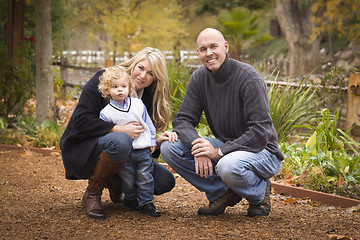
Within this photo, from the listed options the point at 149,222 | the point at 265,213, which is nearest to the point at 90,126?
the point at 149,222

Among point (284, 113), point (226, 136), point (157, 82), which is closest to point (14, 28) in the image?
point (284, 113)

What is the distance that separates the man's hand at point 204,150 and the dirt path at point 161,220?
1.56 ft

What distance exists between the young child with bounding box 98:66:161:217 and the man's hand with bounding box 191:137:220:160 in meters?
0.34

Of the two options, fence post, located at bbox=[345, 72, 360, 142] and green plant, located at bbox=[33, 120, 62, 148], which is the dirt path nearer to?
green plant, located at bbox=[33, 120, 62, 148]

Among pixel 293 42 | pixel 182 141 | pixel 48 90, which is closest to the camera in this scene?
pixel 182 141

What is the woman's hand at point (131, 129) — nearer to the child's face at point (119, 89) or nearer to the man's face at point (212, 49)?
the child's face at point (119, 89)

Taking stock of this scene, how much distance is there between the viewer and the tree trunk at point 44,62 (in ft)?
21.6

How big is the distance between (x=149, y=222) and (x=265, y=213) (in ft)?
2.89

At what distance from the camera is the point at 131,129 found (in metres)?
3.16

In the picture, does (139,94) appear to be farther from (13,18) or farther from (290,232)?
(13,18)

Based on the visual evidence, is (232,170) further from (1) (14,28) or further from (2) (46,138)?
(1) (14,28)

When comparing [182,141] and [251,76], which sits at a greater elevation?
[251,76]

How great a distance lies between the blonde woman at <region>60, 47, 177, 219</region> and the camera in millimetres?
3105

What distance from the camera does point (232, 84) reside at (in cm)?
330
